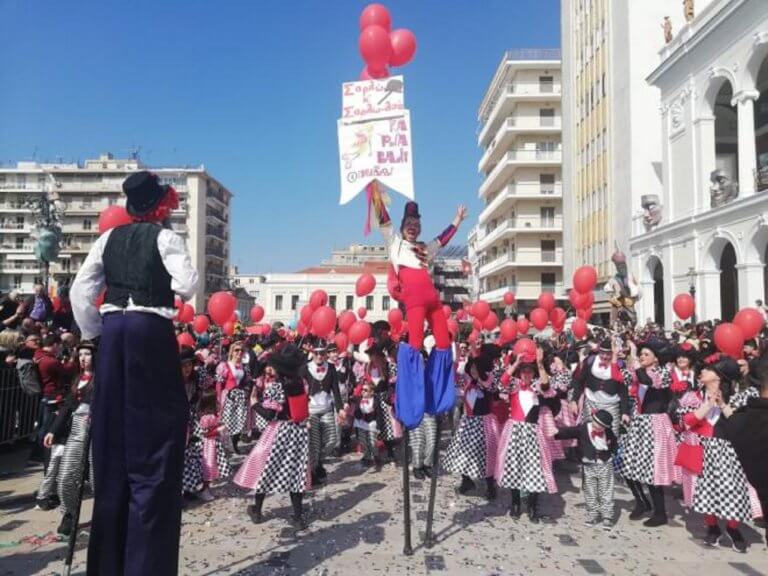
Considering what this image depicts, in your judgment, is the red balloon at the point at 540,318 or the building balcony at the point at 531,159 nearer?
the red balloon at the point at 540,318

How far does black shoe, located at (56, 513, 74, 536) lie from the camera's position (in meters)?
5.27

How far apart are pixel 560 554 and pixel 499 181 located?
1693 inches

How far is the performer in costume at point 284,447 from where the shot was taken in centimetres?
556

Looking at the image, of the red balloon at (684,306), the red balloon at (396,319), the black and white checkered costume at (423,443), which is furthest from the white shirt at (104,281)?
the red balloon at (684,306)

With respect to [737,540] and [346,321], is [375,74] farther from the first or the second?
[346,321]

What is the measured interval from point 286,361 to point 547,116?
1626 inches

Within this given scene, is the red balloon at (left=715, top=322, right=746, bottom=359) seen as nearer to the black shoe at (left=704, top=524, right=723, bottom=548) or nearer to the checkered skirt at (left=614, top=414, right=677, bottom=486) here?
the checkered skirt at (left=614, top=414, right=677, bottom=486)

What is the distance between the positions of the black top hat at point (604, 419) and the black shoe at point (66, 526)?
16.9 feet

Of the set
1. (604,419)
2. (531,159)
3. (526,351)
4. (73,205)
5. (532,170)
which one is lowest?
(604,419)

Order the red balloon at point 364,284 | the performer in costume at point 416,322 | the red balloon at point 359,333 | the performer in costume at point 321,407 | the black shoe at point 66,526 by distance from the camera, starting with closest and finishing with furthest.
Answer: the performer in costume at point 416,322 < the black shoe at point 66,526 < the performer in costume at point 321,407 < the red balloon at point 359,333 < the red balloon at point 364,284

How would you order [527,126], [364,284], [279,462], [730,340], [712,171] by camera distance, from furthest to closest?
[527,126] → [712,171] → [364,284] → [730,340] → [279,462]

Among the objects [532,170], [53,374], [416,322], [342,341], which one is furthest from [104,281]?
[532,170]

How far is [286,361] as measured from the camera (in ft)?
19.1

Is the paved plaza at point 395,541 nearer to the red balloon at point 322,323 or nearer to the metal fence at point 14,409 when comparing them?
the metal fence at point 14,409
